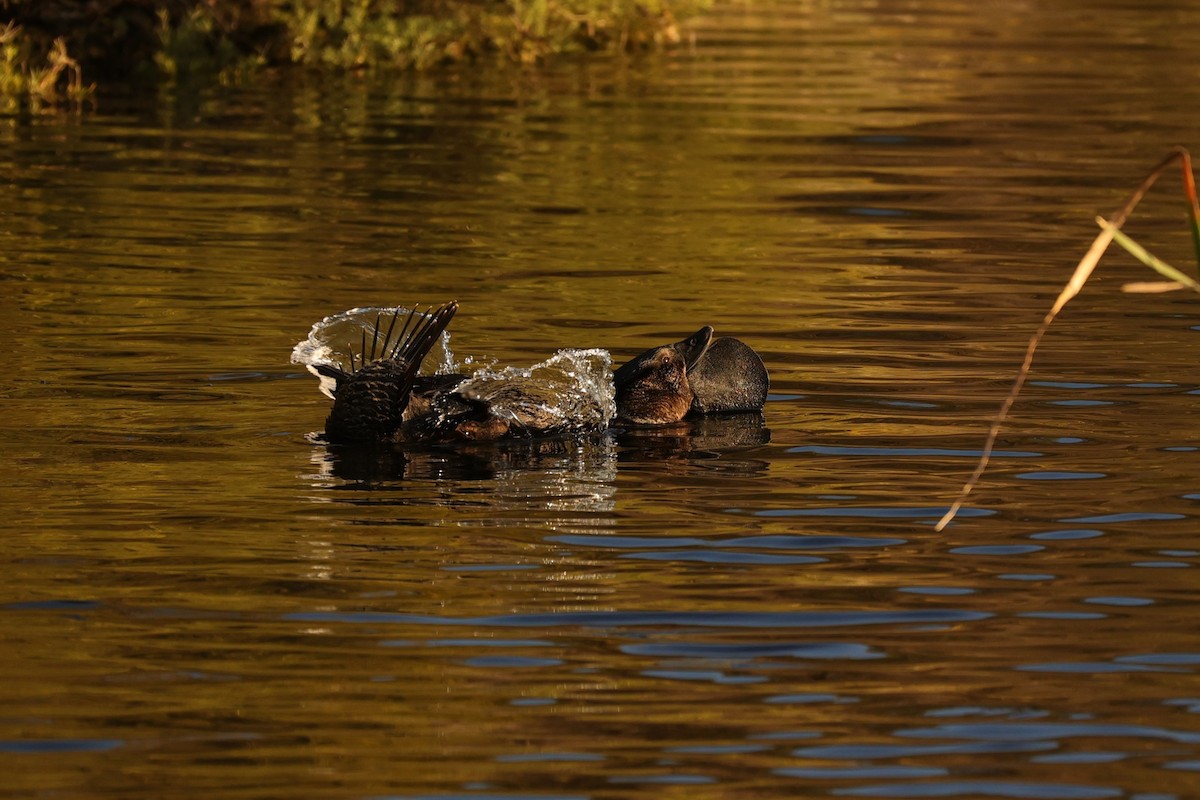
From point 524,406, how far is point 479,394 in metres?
0.23

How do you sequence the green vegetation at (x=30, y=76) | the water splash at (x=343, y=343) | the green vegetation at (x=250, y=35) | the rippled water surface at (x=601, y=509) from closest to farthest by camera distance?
the rippled water surface at (x=601, y=509)
the water splash at (x=343, y=343)
the green vegetation at (x=30, y=76)
the green vegetation at (x=250, y=35)

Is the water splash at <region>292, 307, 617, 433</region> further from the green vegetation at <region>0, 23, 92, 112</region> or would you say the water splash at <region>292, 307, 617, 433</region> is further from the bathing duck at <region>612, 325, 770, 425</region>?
the green vegetation at <region>0, 23, 92, 112</region>

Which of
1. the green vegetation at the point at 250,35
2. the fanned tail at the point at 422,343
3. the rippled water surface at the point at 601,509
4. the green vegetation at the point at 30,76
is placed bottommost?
the rippled water surface at the point at 601,509

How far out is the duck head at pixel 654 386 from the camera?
8.73m

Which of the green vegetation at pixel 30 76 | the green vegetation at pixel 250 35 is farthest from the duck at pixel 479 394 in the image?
the green vegetation at pixel 250 35

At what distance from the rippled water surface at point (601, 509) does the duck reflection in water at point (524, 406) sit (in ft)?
0.32

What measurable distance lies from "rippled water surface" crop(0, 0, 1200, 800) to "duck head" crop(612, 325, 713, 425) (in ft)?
0.65

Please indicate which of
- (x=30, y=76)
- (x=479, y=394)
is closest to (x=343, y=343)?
(x=479, y=394)

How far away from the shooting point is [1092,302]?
11461 millimetres

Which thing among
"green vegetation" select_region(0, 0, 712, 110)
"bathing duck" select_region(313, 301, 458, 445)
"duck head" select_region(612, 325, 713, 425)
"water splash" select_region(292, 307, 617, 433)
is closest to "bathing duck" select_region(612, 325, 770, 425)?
"duck head" select_region(612, 325, 713, 425)

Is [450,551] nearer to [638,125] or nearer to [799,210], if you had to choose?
[799,210]

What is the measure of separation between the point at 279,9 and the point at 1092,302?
1337 centimetres

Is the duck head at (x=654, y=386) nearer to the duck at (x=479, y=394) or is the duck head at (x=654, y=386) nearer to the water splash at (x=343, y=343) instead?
the duck at (x=479, y=394)

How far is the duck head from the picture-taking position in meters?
8.73
